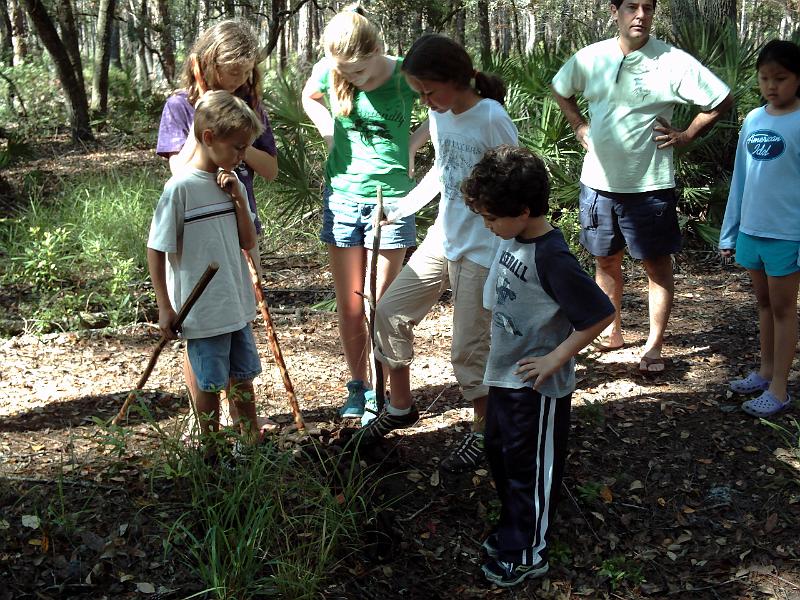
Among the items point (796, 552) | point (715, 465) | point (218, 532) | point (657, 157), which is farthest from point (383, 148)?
point (796, 552)

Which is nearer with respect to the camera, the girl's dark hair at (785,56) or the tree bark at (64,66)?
the girl's dark hair at (785,56)

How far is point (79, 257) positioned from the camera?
6215mm

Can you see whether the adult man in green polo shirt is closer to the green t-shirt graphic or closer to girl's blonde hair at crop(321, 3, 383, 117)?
the green t-shirt graphic

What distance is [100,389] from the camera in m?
4.61

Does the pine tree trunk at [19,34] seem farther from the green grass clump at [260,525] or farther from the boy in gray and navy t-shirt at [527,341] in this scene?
the boy in gray and navy t-shirt at [527,341]

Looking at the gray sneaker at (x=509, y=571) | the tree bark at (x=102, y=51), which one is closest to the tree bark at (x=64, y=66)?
the tree bark at (x=102, y=51)

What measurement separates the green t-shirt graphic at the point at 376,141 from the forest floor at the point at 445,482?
46.6 inches

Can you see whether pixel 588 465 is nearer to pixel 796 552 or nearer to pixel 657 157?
pixel 796 552

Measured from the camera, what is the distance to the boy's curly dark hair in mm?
2731

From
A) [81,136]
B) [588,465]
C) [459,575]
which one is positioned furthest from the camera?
[81,136]

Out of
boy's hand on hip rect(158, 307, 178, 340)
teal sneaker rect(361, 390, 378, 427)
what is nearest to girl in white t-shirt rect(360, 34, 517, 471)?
teal sneaker rect(361, 390, 378, 427)

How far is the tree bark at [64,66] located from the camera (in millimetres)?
11617

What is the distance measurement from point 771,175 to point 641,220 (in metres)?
0.78

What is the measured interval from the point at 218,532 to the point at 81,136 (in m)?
12.4
